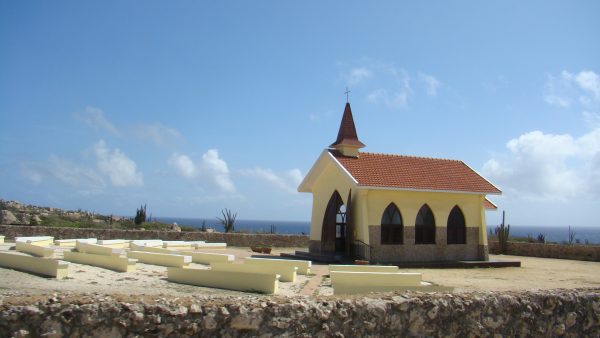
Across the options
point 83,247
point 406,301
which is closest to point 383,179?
point 83,247

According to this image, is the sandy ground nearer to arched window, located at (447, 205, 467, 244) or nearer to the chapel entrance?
arched window, located at (447, 205, 467, 244)

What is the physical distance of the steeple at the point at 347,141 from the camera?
25362 mm

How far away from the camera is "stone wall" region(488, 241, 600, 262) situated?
30109 millimetres

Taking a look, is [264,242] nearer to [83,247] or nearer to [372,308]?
[83,247]

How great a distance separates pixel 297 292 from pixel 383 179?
11.1 metres

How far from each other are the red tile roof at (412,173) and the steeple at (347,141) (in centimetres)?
33

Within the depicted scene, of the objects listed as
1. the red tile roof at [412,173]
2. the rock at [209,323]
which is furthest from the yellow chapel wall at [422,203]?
the rock at [209,323]

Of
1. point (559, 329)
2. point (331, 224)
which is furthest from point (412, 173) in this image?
point (559, 329)

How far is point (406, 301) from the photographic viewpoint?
19.8 ft

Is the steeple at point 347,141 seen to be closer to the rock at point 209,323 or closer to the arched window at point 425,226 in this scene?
the arched window at point 425,226

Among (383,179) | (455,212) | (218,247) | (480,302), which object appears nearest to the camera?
(480,302)

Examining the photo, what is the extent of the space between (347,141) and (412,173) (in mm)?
3511

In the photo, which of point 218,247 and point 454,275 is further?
point 218,247

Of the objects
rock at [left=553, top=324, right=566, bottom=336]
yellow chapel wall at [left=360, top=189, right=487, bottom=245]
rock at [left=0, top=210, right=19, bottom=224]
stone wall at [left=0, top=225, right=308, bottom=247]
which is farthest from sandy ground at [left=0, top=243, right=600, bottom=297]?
rock at [left=0, top=210, right=19, bottom=224]
